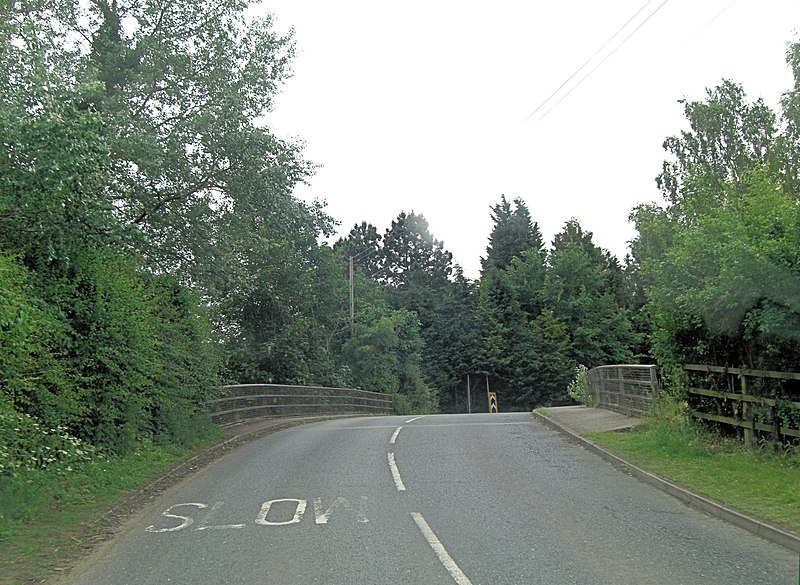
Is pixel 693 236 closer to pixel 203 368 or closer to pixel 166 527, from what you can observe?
pixel 166 527

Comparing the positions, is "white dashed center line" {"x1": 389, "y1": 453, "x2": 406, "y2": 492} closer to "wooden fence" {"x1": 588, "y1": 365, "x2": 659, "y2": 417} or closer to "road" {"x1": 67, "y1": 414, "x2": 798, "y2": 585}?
"road" {"x1": 67, "y1": 414, "x2": 798, "y2": 585}

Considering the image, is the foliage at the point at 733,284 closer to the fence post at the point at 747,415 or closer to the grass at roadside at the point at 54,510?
the fence post at the point at 747,415

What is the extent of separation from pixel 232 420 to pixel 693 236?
13.8m

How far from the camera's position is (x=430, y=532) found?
7516 mm

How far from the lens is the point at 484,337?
67625 millimetres

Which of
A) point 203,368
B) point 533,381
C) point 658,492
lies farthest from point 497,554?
point 533,381

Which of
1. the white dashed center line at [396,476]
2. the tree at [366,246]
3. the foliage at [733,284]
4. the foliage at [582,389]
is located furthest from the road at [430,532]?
the tree at [366,246]

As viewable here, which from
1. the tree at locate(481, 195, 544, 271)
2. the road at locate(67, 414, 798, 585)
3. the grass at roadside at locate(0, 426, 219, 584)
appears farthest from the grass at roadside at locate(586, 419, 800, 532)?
the tree at locate(481, 195, 544, 271)

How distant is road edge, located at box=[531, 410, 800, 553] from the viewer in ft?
22.0

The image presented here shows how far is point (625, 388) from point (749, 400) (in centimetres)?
759

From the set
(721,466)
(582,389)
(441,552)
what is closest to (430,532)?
(441,552)

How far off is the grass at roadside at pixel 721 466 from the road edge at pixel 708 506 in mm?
142

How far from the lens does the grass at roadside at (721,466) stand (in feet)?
25.8

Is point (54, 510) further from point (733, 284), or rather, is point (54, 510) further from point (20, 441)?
point (733, 284)
